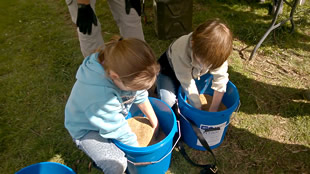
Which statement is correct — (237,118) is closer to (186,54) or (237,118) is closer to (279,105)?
(279,105)

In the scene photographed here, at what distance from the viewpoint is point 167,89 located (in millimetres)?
1890

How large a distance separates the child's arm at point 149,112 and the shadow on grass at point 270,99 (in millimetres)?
918

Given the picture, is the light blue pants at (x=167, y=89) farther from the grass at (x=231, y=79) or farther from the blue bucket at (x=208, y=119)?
the grass at (x=231, y=79)

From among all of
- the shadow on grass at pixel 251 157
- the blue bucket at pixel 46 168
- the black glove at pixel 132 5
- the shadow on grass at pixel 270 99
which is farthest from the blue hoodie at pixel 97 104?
the shadow on grass at pixel 270 99

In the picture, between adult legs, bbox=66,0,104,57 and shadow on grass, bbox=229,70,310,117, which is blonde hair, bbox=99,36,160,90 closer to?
adult legs, bbox=66,0,104,57

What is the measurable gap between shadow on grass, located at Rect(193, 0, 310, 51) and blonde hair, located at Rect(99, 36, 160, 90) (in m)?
2.09

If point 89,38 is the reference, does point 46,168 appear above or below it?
below

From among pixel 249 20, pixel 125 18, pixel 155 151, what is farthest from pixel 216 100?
pixel 249 20

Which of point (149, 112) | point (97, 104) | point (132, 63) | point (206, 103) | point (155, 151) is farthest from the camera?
point (206, 103)

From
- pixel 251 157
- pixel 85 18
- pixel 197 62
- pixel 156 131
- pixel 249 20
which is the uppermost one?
pixel 85 18

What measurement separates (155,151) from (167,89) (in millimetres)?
678

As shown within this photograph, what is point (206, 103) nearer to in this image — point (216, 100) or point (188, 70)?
point (216, 100)

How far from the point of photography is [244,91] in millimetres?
2225

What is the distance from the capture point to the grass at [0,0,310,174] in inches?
70.6
